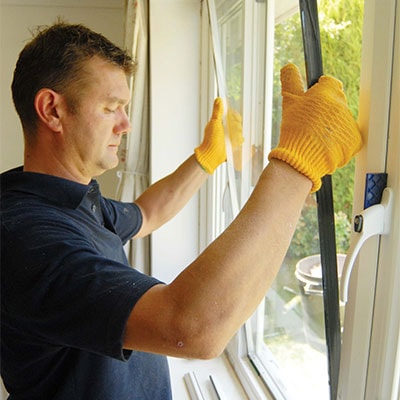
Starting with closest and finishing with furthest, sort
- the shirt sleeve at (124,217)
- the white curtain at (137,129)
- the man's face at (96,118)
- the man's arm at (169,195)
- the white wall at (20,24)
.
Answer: the man's face at (96,118) < the shirt sleeve at (124,217) < the man's arm at (169,195) < the white curtain at (137,129) < the white wall at (20,24)

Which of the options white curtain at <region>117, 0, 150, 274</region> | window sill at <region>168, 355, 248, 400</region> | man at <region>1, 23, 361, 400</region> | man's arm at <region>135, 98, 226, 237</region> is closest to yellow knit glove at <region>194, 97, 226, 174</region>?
man's arm at <region>135, 98, 226, 237</region>

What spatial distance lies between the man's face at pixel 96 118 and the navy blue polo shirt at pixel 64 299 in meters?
0.07

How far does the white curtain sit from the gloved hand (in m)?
1.13

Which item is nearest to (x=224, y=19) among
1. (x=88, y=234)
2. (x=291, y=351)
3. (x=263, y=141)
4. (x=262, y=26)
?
(x=262, y=26)

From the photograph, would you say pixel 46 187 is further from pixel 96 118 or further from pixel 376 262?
pixel 376 262

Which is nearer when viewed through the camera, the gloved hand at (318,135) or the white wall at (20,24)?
the gloved hand at (318,135)

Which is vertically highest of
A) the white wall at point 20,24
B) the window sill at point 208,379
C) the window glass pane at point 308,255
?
the white wall at point 20,24

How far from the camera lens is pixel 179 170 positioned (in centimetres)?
128

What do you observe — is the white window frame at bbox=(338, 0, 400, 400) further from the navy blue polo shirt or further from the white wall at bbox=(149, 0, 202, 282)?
the white wall at bbox=(149, 0, 202, 282)

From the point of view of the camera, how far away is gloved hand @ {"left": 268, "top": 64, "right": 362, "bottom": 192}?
0.59 metres

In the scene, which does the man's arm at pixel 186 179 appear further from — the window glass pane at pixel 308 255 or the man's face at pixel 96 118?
the man's face at pixel 96 118

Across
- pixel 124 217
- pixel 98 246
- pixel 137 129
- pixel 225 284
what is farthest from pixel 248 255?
pixel 137 129

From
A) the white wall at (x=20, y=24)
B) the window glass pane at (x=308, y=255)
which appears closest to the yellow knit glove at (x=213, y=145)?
the window glass pane at (x=308, y=255)

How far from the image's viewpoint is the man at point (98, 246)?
0.55 metres
